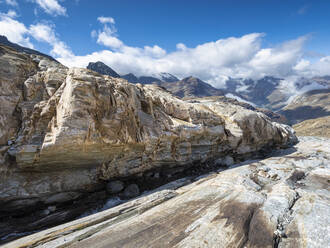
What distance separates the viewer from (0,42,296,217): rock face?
10570mm

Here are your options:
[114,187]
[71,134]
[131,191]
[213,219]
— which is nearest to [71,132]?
[71,134]

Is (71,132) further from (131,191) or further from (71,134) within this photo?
(131,191)

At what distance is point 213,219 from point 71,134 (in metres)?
10.6

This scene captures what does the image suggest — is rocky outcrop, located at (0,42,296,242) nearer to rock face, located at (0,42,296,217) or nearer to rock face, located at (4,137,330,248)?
rock face, located at (0,42,296,217)

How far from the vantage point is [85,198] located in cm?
1293

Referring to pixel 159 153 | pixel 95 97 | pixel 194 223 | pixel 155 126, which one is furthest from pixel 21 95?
pixel 194 223

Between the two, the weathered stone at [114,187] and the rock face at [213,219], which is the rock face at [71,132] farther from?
the rock face at [213,219]

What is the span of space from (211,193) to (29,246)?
11.4 meters

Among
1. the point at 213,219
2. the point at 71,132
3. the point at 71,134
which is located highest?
the point at 71,132

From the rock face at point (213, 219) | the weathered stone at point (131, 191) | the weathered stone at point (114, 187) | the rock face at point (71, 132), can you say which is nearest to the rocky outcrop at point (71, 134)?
the rock face at point (71, 132)

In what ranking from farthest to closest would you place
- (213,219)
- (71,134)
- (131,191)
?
(131,191) < (71,134) < (213,219)

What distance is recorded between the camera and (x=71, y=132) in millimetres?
10469

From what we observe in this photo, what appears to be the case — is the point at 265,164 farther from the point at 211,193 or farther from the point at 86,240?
the point at 86,240

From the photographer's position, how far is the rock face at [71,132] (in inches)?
416
